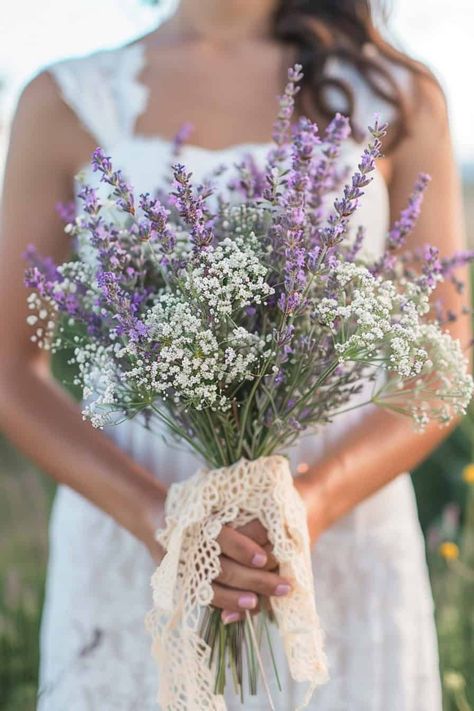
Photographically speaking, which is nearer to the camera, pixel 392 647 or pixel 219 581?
pixel 219 581

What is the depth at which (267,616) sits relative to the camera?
1.47 metres

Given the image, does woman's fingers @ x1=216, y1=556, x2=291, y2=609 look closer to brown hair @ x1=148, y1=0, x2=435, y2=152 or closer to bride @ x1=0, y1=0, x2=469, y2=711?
bride @ x1=0, y1=0, x2=469, y2=711

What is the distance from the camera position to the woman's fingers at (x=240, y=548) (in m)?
1.35

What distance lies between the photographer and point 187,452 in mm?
1704

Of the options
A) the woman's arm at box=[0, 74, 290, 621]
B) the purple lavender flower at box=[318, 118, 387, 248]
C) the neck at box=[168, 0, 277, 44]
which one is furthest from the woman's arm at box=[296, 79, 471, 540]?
the purple lavender flower at box=[318, 118, 387, 248]

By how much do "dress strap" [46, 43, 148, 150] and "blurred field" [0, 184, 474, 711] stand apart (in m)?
1.67

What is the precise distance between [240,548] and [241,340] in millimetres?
402

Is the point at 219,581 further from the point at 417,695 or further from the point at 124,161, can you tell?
the point at 124,161

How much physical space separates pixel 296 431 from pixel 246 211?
338 mm

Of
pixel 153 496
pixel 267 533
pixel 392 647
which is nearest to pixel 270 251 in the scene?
pixel 267 533

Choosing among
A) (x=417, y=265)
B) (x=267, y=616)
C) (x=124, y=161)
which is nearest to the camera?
(x=267, y=616)

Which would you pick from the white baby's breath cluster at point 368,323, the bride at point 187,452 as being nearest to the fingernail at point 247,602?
the bride at point 187,452

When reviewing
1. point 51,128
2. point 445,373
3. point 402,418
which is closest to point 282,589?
point 445,373

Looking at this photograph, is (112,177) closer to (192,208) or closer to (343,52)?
(192,208)
